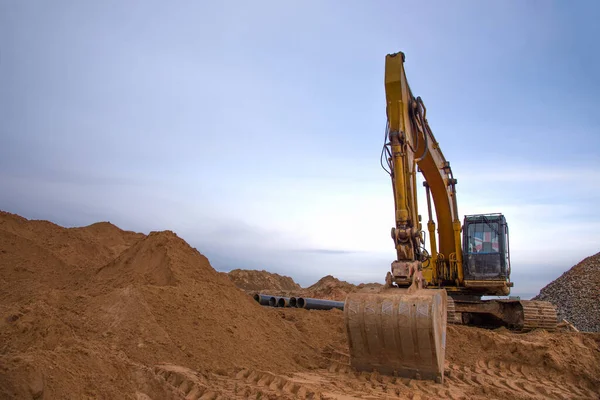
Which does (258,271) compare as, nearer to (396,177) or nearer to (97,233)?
(97,233)

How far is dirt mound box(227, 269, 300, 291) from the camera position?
20.3m

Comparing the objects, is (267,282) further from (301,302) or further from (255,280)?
(301,302)

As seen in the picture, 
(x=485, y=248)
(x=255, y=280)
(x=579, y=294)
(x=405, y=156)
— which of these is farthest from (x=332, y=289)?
(x=405, y=156)

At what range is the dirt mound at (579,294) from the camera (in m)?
16.6

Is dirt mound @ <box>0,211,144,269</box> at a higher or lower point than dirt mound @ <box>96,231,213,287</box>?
higher

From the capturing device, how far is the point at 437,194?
1151 centimetres

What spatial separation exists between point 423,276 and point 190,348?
165 inches

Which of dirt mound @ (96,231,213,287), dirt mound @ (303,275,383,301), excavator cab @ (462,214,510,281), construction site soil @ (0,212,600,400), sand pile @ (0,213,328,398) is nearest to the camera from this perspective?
sand pile @ (0,213,328,398)

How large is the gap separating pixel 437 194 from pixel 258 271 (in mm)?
11898

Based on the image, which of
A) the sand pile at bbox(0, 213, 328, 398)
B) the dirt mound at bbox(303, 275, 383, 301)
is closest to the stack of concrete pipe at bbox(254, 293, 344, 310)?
the dirt mound at bbox(303, 275, 383, 301)

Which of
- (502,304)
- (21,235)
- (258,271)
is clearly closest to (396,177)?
(502,304)

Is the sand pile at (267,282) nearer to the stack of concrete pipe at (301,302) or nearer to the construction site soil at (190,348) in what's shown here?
the stack of concrete pipe at (301,302)

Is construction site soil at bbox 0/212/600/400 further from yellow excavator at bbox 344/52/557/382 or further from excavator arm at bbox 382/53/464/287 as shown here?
excavator arm at bbox 382/53/464/287

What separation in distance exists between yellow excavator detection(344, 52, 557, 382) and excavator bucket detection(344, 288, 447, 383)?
0.01 m
